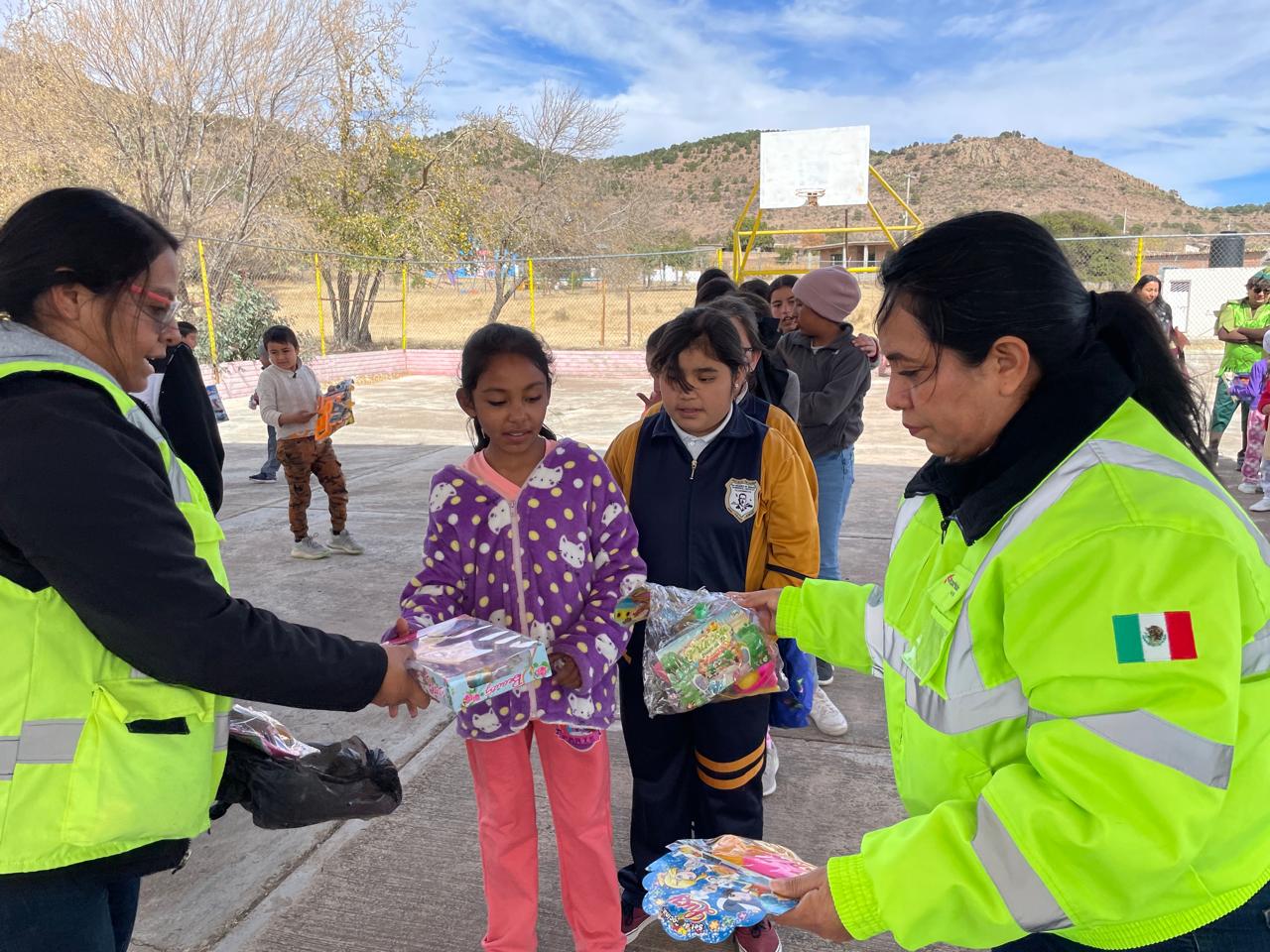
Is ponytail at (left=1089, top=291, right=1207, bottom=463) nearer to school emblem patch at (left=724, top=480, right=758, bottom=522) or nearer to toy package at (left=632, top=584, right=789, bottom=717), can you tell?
toy package at (left=632, top=584, right=789, bottom=717)

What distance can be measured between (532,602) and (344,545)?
431 centimetres

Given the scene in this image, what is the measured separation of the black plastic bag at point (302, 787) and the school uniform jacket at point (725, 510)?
0.99 m

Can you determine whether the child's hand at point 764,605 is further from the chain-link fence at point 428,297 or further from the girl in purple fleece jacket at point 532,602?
the chain-link fence at point 428,297

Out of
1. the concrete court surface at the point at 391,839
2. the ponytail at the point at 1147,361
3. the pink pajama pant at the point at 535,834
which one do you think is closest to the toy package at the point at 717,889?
the concrete court surface at the point at 391,839

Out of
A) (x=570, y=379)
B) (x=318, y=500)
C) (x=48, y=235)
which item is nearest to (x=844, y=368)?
(x=48, y=235)

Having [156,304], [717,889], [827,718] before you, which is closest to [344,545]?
[827,718]

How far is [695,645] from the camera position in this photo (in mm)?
2008

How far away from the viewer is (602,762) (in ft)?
7.10

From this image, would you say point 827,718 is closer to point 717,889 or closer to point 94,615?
point 717,889

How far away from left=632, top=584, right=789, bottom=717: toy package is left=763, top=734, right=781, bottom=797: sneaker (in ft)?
3.62

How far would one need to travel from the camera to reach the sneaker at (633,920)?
2.34m

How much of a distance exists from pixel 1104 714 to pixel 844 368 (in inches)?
122

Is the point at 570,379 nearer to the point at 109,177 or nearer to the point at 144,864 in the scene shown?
the point at 109,177

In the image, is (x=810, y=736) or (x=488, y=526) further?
(x=810, y=736)
